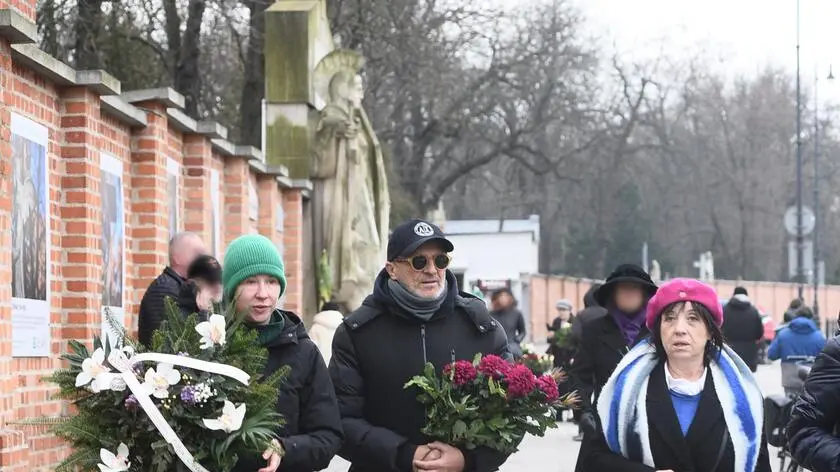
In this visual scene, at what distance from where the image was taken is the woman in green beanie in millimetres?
5230

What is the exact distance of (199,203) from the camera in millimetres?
12992

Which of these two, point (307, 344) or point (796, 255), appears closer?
point (307, 344)

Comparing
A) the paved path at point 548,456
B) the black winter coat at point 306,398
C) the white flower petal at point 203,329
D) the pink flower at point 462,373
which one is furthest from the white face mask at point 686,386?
the paved path at point 548,456

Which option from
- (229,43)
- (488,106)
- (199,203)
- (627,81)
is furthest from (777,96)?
(199,203)

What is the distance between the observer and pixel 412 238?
579 centimetres

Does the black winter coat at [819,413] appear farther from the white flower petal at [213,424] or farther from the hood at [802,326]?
the hood at [802,326]

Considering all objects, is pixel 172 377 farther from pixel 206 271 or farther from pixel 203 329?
pixel 206 271

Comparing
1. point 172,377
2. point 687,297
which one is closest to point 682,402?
point 687,297

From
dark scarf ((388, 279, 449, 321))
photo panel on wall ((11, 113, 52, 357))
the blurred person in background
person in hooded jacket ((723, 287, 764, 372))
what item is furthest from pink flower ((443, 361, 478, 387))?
person in hooded jacket ((723, 287, 764, 372))

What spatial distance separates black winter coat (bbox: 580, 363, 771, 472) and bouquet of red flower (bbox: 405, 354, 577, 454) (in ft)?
1.00

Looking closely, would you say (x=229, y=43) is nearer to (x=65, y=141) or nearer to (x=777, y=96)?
(x=65, y=141)

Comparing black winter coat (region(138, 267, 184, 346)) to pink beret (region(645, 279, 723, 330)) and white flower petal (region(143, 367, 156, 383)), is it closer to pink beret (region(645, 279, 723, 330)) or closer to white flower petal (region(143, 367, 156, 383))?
pink beret (region(645, 279, 723, 330))

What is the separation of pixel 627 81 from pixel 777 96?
1986cm

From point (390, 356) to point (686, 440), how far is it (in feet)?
3.51
